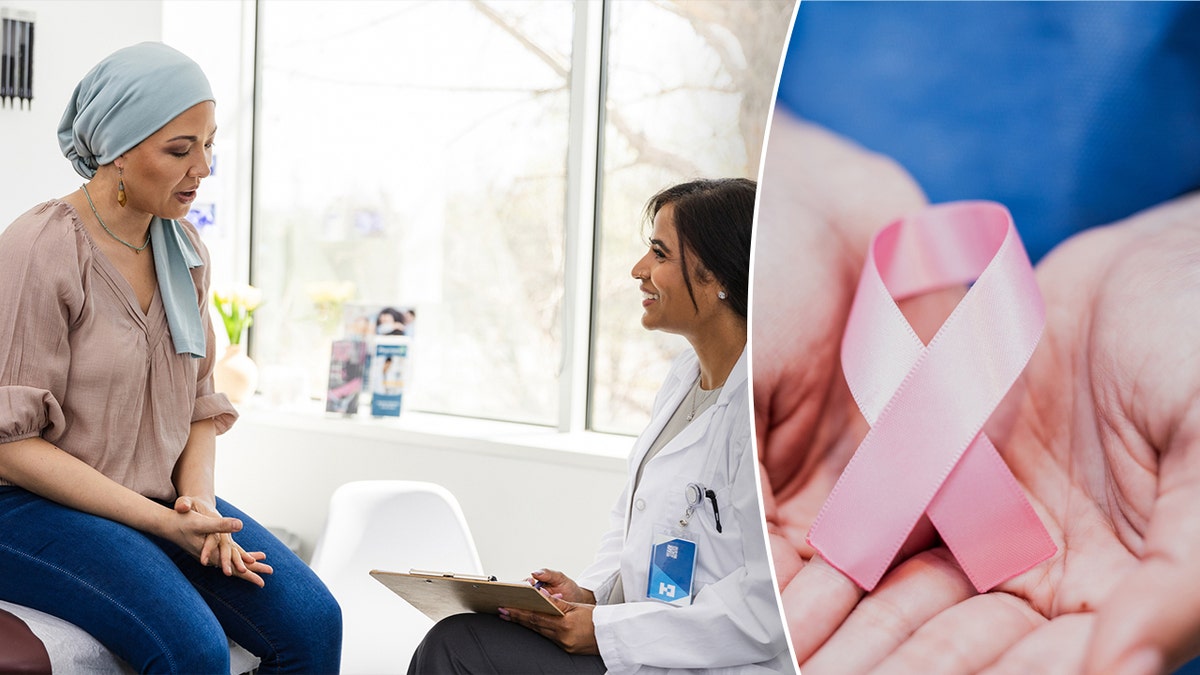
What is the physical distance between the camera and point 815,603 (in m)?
0.80

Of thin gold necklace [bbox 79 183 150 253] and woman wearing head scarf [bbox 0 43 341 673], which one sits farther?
thin gold necklace [bbox 79 183 150 253]

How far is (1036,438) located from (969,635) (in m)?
0.15

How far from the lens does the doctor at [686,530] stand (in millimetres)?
1478

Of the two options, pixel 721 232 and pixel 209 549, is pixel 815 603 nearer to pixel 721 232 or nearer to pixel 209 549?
pixel 721 232

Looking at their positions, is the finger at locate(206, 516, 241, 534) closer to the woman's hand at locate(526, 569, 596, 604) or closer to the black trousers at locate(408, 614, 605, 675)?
the black trousers at locate(408, 614, 605, 675)

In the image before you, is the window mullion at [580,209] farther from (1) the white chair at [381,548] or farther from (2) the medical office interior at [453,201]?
(1) the white chair at [381,548]

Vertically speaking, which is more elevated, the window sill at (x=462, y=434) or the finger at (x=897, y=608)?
the finger at (x=897, y=608)

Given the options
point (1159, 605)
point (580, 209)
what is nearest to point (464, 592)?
point (1159, 605)

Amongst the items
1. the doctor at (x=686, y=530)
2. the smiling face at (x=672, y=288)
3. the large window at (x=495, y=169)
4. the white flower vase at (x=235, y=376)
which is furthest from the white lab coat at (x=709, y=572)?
the white flower vase at (x=235, y=376)

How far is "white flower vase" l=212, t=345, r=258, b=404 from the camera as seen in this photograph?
3447 mm

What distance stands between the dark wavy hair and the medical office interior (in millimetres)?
1318

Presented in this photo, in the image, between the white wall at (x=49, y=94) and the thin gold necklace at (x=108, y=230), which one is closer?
the thin gold necklace at (x=108, y=230)

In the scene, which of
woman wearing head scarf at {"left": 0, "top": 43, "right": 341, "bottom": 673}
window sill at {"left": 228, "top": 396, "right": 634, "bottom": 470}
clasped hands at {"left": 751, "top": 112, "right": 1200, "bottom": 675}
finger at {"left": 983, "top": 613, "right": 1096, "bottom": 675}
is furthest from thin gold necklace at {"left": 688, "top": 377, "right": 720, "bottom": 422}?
window sill at {"left": 228, "top": 396, "right": 634, "bottom": 470}

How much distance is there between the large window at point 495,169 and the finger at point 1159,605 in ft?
7.63
